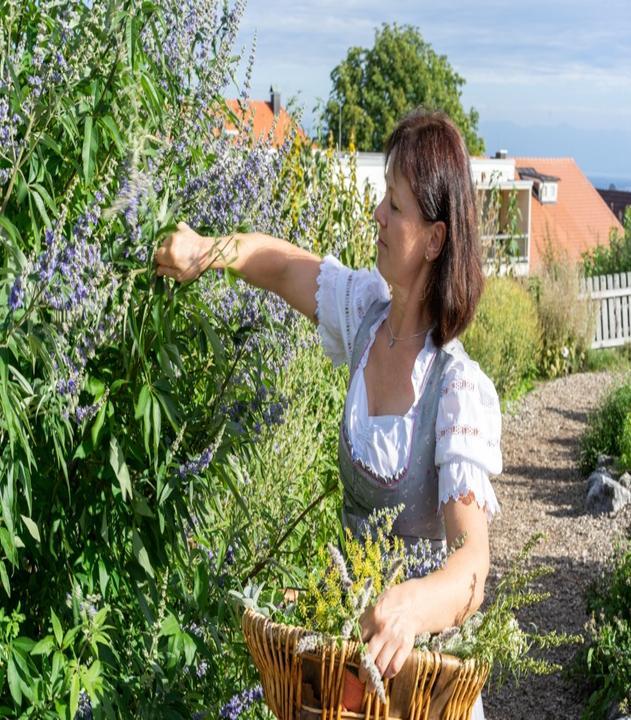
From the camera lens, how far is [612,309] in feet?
47.4

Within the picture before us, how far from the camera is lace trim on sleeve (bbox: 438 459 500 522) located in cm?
207

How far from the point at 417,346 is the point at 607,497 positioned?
17.9ft

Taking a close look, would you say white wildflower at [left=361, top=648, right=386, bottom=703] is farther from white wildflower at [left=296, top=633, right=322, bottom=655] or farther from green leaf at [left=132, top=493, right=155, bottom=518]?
green leaf at [left=132, top=493, right=155, bottom=518]

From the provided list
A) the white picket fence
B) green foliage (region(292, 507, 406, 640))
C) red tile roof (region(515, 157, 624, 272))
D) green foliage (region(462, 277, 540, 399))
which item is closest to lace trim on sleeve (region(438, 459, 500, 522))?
green foliage (region(292, 507, 406, 640))

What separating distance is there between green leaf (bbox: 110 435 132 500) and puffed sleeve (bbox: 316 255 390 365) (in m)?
0.73

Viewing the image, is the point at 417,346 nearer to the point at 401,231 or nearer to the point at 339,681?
the point at 401,231

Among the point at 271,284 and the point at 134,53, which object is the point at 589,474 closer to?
the point at 271,284

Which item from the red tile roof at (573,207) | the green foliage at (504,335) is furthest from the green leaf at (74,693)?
the red tile roof at (573,207)

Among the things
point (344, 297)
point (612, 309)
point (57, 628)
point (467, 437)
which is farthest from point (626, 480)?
point (612, 309)

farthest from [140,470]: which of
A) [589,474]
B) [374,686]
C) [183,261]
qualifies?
[589,474]

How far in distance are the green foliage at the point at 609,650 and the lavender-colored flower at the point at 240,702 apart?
2402 millimetres

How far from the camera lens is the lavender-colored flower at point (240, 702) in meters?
2.36

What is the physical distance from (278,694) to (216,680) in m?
0.88

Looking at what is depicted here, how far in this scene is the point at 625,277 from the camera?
14.9m
